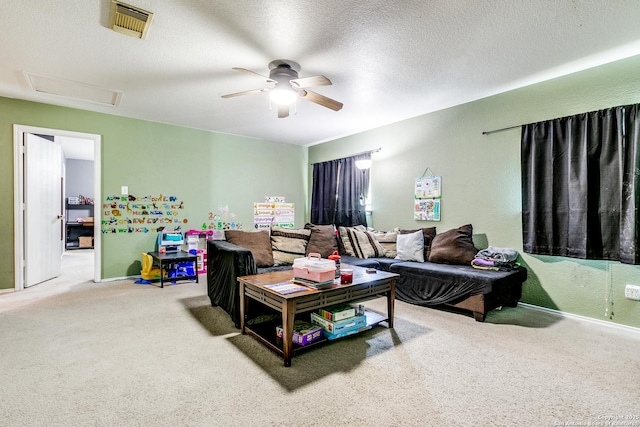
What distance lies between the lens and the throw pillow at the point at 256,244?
338 centimetres

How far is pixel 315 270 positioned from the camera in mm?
2295

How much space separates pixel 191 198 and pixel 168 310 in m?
2.27

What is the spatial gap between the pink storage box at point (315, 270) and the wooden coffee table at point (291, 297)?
95mm

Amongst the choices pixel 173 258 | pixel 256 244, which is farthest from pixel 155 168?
pixel 256 244

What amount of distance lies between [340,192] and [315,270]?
3.25m

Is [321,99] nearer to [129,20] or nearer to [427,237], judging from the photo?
[129,20]

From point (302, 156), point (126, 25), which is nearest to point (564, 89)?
point (126, 25)

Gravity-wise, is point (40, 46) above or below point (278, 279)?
above

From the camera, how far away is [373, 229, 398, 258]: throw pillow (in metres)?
4.12

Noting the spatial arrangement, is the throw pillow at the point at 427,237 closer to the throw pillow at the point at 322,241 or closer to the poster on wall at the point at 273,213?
the throw pillow at the point at 322,241

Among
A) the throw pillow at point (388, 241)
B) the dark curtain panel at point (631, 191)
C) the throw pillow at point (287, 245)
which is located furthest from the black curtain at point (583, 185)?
the throw pillow at point (287, 245)

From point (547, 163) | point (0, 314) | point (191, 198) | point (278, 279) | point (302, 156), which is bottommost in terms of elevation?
point (0, 314)

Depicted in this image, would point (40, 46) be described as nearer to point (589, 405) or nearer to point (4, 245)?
point (4, 245)

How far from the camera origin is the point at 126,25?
2203mm
